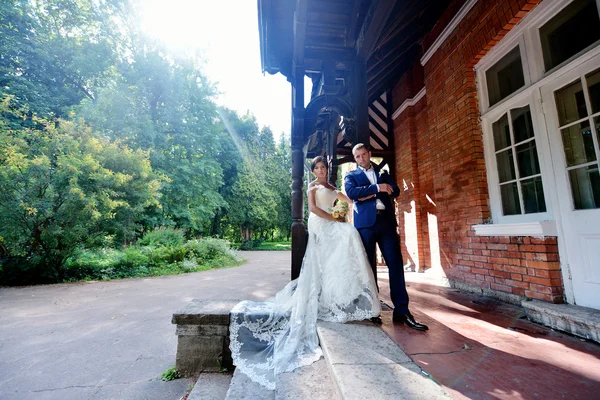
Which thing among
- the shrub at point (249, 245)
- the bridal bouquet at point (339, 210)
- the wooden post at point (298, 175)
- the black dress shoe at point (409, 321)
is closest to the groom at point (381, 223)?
the black dress shoe at point (409, 321)

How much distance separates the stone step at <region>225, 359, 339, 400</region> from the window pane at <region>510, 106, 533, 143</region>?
130 inches

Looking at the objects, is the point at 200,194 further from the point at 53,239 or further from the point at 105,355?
the point at 105,355

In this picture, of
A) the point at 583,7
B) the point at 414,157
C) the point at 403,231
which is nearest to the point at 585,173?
the point at 583,7

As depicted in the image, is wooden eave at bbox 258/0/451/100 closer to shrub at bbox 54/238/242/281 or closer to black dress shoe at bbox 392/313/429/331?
black dress shoe at bbox 392/313/429/331

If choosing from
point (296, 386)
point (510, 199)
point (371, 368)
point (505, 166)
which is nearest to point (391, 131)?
point (505, 166)

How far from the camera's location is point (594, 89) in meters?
2.29

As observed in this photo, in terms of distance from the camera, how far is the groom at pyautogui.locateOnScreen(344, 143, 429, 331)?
2396 millimetres

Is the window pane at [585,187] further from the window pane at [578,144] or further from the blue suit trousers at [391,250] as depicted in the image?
the blue suit trousers at [391,250]

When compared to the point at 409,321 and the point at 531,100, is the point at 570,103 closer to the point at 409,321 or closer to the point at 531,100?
the point at 531,100

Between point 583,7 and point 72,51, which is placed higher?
point 72,51

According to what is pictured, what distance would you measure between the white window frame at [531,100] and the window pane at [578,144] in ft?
0.48

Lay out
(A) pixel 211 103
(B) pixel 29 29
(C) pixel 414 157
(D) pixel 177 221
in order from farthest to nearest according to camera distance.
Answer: (A) pixel 211 103 < (D) pixel 177 221 < (B) pixel 29 29 < (C) pixel 414 157

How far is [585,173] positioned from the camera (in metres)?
2.40

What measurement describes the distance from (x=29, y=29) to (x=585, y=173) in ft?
75.0
